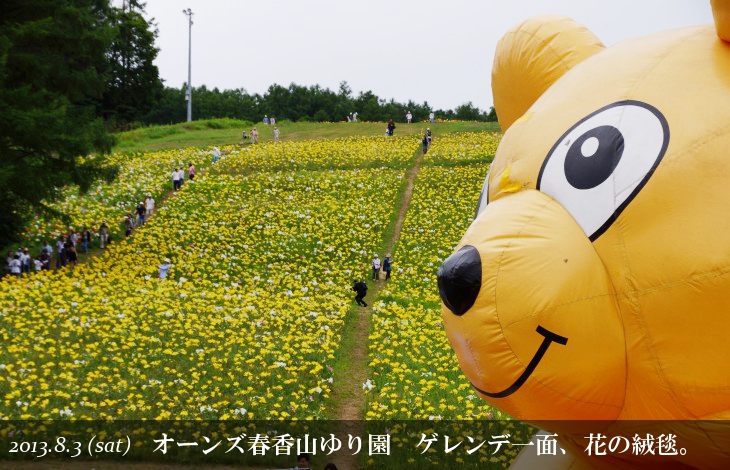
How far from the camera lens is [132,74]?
185 feet

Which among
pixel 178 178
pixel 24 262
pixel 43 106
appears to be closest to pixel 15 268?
pixel 24 262

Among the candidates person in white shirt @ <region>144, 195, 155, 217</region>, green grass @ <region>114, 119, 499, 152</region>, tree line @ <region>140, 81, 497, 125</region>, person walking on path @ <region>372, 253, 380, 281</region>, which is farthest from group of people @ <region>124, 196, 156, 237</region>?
tree line @ <region>140, 81, 497, 125</region>

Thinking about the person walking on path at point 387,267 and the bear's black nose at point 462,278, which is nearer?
the bear's black nose at point 462,278

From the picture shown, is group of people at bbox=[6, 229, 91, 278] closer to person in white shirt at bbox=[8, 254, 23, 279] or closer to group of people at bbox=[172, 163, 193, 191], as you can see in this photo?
person in white shirt at bbox=[8, 254, 23, 279]

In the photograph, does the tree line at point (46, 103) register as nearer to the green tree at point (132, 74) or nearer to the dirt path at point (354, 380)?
the dirt path at point (354, 380)

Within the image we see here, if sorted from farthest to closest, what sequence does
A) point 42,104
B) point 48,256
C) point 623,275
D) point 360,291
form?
1. point 48,256
2. point 42,104
3. point 360,291
4. point 623,275

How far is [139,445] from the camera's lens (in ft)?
35.6

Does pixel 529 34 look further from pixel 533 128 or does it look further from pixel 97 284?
pixel 97 284

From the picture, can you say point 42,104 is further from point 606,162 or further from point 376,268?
point 606,162

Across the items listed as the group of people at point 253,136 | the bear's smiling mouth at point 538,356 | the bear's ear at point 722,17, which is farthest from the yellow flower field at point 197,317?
the group of people at point 253,136

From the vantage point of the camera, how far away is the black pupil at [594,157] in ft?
14.5

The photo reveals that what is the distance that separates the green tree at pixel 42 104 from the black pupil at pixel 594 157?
16.0 meters

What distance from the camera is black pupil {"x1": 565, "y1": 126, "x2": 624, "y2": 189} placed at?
4430 millimetres

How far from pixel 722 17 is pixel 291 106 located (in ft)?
262
